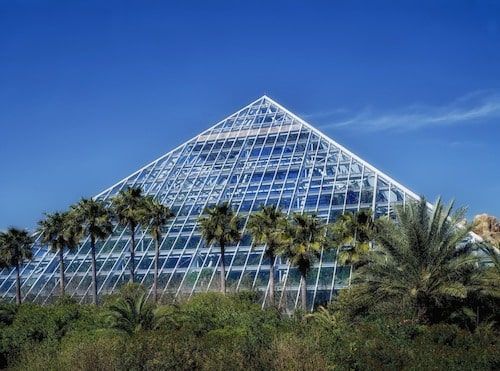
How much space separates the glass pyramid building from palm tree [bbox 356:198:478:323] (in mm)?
18513

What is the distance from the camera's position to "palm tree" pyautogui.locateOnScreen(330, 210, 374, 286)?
1452 inches

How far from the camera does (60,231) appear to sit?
163 ft

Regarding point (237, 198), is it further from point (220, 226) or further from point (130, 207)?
point (220, 226)

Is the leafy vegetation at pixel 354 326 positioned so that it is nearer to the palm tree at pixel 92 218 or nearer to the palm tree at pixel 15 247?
the palm tree at pixel 92 218

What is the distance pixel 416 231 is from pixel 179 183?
42.2 metres

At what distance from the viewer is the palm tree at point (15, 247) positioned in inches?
2025

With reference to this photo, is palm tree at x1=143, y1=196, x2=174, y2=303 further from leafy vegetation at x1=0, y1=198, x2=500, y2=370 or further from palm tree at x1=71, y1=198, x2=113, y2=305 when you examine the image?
leafy vegetation at x1=0, y1=198, x2=500, y2=370

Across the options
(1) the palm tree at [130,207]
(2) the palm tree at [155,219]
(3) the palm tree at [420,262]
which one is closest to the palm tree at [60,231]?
(1) the palm tree at [130,207]

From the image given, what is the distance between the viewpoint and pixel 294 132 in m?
67.8

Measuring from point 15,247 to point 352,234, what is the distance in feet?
93.6

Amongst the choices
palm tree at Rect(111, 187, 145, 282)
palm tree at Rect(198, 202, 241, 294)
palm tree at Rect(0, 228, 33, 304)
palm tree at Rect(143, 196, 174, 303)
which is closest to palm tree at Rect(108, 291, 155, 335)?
palm tree at Rect(198, 202, 241, 294)

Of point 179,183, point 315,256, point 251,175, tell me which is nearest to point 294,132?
point 251,175

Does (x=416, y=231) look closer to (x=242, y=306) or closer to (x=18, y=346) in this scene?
(x=242, y=306)

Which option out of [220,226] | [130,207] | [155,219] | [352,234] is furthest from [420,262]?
[130,207]
